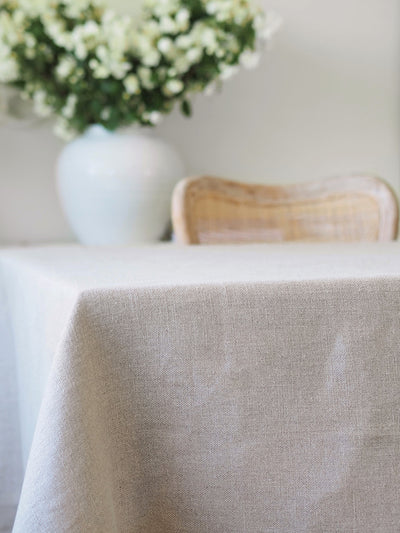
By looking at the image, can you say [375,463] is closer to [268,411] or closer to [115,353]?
[268,411]

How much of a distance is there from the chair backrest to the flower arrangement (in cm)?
25

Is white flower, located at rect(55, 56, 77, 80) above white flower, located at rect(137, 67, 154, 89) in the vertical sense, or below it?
above

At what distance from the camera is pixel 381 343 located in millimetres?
458

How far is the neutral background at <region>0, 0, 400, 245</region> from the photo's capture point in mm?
1965

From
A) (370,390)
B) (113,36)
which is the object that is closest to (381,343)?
(370,390)

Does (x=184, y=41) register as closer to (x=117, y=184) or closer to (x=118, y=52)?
(x=118, y=52)

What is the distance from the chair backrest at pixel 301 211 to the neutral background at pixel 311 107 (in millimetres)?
373

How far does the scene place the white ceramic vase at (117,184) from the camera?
1.50 metres

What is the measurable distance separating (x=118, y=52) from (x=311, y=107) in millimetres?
837

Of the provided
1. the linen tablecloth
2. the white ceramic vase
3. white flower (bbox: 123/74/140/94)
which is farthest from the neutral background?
the linen tablecloth

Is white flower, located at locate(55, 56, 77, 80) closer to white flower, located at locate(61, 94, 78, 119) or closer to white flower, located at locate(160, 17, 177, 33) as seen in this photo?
white flower, located at locate(61, 94, 78, 119)

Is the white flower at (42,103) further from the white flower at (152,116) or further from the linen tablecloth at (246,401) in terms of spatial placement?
the linen tablecloth at (246,401)

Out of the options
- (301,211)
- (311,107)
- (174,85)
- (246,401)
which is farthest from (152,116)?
(246,401)

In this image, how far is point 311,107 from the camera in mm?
2059
